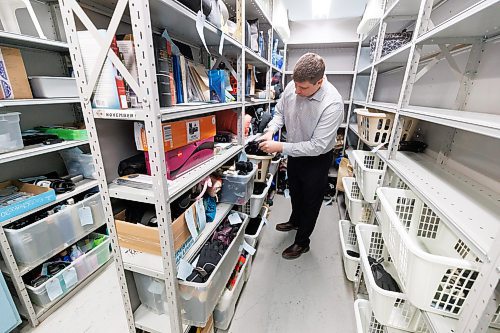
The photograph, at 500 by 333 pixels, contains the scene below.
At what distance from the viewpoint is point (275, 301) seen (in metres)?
1.73

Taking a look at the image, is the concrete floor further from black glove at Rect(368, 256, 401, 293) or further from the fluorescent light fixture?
the fluorescent light fixture

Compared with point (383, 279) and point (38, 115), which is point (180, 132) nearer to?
point (383, 279)

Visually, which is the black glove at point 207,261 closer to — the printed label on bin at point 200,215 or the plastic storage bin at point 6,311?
the printed label on bin at point 200,215

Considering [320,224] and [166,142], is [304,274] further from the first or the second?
[166,142]

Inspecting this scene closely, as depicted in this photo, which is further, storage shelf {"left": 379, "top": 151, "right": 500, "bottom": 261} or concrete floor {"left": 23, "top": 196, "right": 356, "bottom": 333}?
concrete floor {"left": 23, "top": 196, "right": 356, "bottom": 333}

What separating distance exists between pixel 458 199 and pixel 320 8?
306 centimetres

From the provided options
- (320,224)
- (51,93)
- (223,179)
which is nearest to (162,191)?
(223,179)

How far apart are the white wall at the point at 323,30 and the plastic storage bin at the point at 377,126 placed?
2.05m

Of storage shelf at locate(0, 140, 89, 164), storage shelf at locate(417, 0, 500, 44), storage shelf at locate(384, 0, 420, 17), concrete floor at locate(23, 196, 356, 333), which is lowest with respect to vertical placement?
concrete floor at locate(23, 196, 356, 333)

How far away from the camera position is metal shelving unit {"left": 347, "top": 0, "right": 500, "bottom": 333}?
669 millimetres

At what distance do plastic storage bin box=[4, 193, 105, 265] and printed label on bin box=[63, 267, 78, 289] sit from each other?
18 centimetres

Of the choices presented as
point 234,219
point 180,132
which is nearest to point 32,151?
point 180,132

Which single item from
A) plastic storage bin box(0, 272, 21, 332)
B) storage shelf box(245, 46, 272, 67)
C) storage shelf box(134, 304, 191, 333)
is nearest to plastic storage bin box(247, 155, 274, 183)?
storage shelf box(245, 46, 272, 67)

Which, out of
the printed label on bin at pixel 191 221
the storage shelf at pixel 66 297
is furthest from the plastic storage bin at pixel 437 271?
the storage shelf at pixel 66 297
